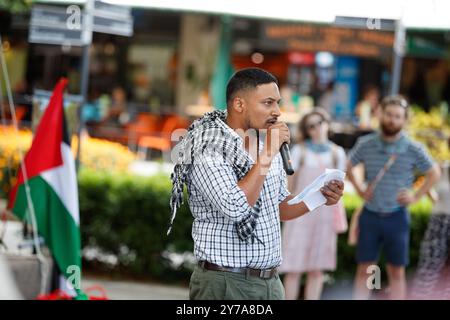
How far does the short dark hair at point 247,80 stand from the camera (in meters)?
4.22

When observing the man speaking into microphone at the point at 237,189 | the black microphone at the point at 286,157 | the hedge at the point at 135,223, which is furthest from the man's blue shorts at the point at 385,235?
the black microphone at the point at 286,157

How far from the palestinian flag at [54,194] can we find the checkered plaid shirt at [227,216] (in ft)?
7.56

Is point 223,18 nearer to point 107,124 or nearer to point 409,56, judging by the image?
point 107,124

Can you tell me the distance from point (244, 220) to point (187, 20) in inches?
731

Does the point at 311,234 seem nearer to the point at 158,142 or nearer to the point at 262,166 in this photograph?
the point at 262,166

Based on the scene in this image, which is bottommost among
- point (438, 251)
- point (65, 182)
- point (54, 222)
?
point (438, 251)

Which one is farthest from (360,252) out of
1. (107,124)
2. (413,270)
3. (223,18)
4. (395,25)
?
(223,18)

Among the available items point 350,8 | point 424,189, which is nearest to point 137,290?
point 424,189

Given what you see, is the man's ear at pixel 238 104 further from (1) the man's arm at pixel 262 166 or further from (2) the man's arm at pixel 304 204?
(2) the man's arm at pixel 304 204

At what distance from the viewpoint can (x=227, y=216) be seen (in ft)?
13.1

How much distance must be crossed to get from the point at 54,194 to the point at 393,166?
2825 mm

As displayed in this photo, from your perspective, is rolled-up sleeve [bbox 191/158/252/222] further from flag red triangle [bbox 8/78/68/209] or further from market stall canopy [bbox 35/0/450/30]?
market stall canopy [bbox 35/0/450/30]
